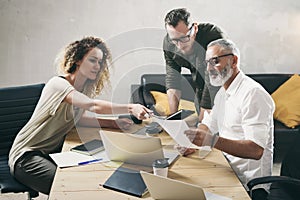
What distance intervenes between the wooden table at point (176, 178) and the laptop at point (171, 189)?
2.2 inches

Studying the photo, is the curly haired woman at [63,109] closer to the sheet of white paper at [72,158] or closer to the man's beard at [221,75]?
the sheet of white paper at [72,158]

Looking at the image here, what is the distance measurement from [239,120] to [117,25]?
7.33 ft

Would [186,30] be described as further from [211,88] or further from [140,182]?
[140,182]

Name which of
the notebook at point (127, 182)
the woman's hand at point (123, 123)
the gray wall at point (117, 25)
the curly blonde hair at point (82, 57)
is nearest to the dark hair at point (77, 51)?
the curly blonde hair at point (82, 57)

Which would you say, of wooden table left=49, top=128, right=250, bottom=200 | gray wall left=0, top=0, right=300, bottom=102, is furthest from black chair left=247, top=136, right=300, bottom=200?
gray wall left=0, top=0, right=300, bottom=102

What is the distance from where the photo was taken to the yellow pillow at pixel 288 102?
147 inches

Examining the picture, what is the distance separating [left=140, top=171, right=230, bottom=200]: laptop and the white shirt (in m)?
0.51

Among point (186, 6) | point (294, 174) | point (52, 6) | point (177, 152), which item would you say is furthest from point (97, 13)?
point (294, 174)

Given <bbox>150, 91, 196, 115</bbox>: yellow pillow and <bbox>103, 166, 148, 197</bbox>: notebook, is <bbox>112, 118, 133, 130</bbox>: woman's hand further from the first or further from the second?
<bbox>103, 166, 148, 197</bbox>: notebook

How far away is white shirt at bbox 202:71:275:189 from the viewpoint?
208 centimetres

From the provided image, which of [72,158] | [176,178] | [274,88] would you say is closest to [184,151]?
[176,178]

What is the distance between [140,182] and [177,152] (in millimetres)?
415

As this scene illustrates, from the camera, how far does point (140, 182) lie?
5.97 ft

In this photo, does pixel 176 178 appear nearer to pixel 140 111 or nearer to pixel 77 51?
pixel 140 111
